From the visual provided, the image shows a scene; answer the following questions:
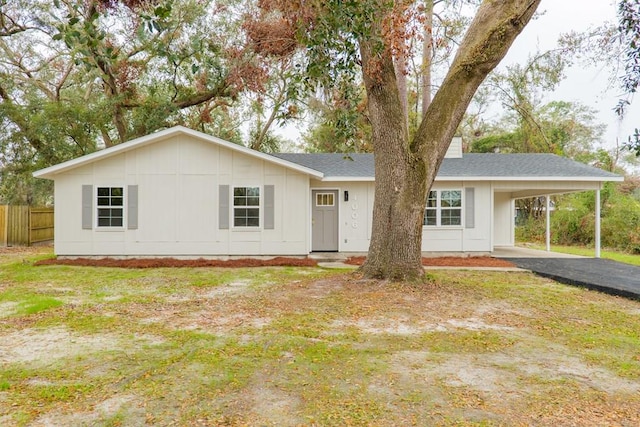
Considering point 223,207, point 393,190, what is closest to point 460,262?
point 393,190

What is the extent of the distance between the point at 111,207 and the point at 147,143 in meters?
2.08

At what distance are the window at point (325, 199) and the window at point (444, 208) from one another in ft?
9.66

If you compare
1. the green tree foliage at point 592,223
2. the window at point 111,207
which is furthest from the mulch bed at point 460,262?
the green tree foliage at point 592,223

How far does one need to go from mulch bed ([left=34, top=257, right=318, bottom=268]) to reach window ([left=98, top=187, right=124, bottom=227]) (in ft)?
3.51

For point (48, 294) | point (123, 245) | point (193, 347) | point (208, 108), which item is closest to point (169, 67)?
point (208, 108)

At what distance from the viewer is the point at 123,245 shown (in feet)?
36.7

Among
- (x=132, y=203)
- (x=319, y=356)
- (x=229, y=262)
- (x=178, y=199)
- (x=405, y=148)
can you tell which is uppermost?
(x=405, y=148)

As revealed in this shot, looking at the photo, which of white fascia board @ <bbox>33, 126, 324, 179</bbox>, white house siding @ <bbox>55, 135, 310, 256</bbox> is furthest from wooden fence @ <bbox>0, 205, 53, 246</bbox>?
white house siding @ <bbox>55, 135, 310, 256</bbox>

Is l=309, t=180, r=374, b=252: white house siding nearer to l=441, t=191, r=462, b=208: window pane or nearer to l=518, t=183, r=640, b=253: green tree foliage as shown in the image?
l=441, t=191, r=462, b=208: window pane

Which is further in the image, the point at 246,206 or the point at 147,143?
the point at 246,206

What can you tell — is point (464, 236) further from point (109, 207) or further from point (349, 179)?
point (109, 207)

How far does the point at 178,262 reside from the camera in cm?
1050

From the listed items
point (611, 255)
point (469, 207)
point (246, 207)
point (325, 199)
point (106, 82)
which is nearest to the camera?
point (246, 207)

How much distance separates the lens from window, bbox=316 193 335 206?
486 inches
